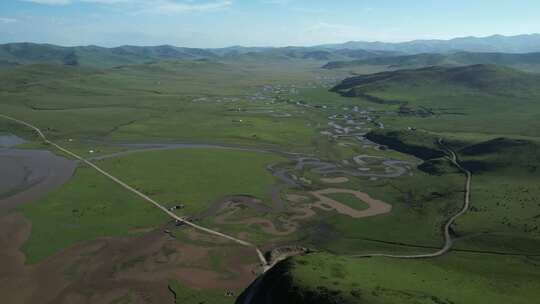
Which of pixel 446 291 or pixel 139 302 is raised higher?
pixel 446 291

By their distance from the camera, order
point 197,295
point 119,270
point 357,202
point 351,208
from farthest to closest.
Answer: point 357,202 < point 351,208 < point 119,270 < point 197,295

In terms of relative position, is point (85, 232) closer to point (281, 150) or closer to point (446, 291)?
point (446, 291)

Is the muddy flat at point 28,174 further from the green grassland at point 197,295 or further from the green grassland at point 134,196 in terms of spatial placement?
the green grassland at point 197,295

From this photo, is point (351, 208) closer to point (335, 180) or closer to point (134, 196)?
point (335, 180)

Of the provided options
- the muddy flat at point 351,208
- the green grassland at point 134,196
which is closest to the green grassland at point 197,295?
the green grassland at point 134,196

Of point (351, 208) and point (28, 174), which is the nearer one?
point (351, 208)

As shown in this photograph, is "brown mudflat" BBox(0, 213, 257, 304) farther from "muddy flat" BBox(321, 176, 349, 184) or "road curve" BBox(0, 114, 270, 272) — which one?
"muddy flat" BBox(321, 176, 349, 184)

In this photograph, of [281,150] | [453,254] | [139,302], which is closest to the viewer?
[139,302]

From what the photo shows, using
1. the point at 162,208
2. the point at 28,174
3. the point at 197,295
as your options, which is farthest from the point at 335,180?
the point at 28,174

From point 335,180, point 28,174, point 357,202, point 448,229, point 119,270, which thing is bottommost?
point 119,270

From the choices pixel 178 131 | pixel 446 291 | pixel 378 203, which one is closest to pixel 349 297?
pixel 446 291

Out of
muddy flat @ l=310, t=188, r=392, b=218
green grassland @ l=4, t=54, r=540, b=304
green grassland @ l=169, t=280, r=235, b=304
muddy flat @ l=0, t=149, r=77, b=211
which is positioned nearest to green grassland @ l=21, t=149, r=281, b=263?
green grassland @ l=4, t=54, r=540, b=304
